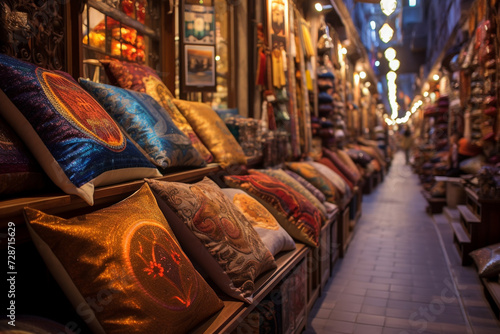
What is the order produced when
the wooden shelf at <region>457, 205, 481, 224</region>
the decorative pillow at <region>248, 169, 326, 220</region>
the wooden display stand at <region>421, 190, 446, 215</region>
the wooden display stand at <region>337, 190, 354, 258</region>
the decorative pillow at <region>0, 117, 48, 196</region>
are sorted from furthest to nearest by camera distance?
the wooden display stand at <region>421, 190, 446, 215</region>
the wooden display stand at <region>337, 190, 354, 258</region>
the wooden shelf at <region>457, 205, 481, 224</region>
the decorative pillow at <region>248, 169, 326, 220</region>
the decorative pillow at <region>0, 117, 48, 196</region>

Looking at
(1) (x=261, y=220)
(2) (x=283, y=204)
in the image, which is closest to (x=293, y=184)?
(2) (x=283, y=204)

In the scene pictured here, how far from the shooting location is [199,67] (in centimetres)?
348

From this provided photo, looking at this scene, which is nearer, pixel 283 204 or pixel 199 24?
pixel 283 204

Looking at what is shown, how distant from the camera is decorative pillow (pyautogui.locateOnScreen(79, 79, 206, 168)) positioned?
1987 millimetres

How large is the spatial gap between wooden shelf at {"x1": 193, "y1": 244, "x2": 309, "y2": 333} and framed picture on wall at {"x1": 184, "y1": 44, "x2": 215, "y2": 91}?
5.35ft

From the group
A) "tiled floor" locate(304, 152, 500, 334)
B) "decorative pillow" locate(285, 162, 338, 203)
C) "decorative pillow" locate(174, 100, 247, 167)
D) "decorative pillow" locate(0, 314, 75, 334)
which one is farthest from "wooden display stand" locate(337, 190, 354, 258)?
"decorative pillow" locate(0, 314, 75, 334)

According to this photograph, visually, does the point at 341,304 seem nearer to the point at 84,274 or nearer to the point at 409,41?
the point at 84,274

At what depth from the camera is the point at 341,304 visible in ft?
10.6

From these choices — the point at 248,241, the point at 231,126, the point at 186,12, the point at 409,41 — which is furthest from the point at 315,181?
the point at 409,41

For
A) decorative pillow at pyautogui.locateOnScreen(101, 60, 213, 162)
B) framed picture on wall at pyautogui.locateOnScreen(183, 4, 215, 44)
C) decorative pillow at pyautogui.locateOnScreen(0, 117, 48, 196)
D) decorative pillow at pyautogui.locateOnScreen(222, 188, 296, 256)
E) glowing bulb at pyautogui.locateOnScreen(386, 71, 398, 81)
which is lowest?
decorative pillow at pyautogui.locateOnScreen(222, 188, 296, 256)

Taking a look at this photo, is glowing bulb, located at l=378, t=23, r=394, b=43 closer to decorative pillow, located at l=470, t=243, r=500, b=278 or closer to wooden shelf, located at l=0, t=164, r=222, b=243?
decorative pillow, located at l=470, t=243, r=500, b=278

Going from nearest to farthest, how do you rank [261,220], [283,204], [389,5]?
[261,220]
[283,204]
[389,5]

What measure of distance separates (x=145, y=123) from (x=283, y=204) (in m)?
1.00

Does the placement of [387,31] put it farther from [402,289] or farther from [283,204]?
[283,204]
